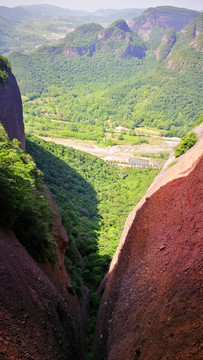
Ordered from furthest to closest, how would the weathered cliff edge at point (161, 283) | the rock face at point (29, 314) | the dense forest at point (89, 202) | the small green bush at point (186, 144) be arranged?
the dense forest at point (89, 202)
the small green bush at point (186, 144)
the weathered cliff edge at point (161, 283)
the rock face at point (29, 314)

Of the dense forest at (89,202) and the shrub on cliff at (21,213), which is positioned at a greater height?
the shrub on cliff at (21,213)

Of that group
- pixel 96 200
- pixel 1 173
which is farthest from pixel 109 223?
pixel 1 173

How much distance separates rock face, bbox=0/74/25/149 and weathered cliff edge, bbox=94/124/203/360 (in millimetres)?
22470

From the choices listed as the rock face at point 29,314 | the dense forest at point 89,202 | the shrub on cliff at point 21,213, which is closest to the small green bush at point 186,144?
the dense forest at point 89,202

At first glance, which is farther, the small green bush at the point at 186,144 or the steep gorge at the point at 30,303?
the small green bush at the point at 186,144

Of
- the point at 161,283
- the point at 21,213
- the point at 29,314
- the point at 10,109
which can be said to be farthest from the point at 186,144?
the point at 10,109

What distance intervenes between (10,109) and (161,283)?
114 ft

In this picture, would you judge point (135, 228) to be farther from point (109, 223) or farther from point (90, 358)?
point (109, 223)

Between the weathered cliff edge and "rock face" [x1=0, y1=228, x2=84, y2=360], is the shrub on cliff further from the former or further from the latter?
the weathered cliff edge

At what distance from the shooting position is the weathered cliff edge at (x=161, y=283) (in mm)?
10227

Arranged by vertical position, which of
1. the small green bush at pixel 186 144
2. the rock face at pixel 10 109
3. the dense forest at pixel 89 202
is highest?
the small green bush at pixel 186 144

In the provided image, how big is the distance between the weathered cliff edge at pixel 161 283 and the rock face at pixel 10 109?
2247cm

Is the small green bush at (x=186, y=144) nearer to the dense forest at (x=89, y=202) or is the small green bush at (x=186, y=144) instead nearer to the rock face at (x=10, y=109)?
the dense forest at (x=89, y=202)

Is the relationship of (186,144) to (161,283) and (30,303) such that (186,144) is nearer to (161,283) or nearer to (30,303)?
(161,283)
